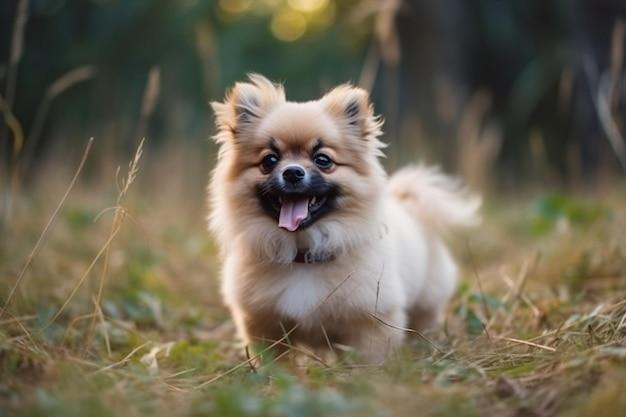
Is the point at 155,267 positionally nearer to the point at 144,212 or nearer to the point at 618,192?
the point at 144,212

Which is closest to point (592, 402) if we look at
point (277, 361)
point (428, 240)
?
point (277, 361)

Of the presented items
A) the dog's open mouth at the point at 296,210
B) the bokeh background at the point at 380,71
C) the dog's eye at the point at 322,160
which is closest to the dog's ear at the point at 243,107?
the dog's eye at the point at 322,160

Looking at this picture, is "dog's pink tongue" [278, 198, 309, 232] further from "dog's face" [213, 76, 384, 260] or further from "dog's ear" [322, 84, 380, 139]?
"dog's ear" [322, 84, 380, 139]

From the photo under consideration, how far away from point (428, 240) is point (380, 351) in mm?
1387

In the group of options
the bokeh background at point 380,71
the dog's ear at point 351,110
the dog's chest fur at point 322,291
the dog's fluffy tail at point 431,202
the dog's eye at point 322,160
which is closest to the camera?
the dog's chest fur at point 322,291

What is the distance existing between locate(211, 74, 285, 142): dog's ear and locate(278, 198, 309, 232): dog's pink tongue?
540mm

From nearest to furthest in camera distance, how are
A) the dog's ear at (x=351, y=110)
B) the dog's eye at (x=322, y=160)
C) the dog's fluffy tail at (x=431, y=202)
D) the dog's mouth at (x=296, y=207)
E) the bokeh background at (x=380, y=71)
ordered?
the dog's mouth at (x=296, y=207)
the dog's eye at (x=322, y=160)
the dog's ear at (x=351, y=110)
the dog's fluffy tail at (x=431, y=202)
the bokeh background at (x=380, y=71)

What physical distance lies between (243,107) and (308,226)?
760 millimetres

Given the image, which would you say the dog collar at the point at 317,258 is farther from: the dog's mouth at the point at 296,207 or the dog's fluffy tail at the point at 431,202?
the dog's fluffy tail at the point at 431,202

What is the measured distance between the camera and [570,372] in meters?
2.50

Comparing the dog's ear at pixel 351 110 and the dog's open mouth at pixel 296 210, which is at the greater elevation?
the dog's ear at pixel 351 110

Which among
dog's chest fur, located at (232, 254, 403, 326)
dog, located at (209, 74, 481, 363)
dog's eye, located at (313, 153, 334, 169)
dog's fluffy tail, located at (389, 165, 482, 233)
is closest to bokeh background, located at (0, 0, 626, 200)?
dog's fluffy tail, located at (389, 165, 482, 233)

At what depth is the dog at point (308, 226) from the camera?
321 cm

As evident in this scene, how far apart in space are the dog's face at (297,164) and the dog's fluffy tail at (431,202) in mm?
999
